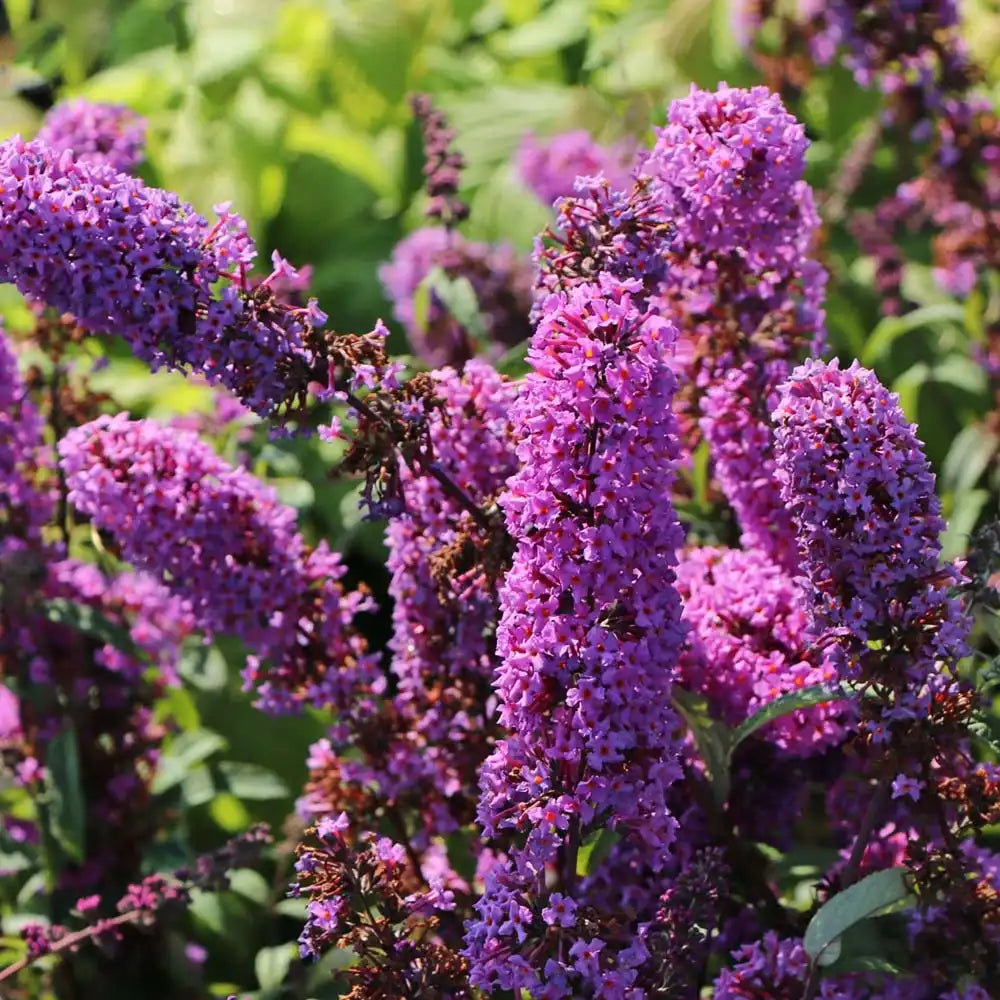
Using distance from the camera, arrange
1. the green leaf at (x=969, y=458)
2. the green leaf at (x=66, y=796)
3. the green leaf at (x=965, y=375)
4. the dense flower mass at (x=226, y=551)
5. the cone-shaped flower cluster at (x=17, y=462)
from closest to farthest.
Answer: the dense flower mass at (x=226, y=551) → the cone-shaped flower cluster at (x=17, y=462) → the green leaf at (x=66, y=796) → the green leaf at (x=969, y=458) → the green leaf at (x=965, y=375)

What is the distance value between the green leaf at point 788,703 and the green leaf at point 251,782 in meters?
1.43

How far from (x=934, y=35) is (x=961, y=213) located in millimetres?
761

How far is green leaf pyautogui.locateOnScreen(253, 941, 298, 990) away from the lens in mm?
2769

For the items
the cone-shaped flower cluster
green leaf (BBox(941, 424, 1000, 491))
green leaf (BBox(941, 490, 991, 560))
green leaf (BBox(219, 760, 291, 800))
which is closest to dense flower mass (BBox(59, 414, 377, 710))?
the cone-shaped flower cluster

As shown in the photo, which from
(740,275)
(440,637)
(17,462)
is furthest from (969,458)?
(17,462)

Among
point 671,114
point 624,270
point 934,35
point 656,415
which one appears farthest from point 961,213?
point 656,415

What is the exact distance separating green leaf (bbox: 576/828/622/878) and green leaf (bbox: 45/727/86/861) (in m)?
1.13

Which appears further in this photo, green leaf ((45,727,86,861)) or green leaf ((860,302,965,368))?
green leaf ((860,302,965,368))

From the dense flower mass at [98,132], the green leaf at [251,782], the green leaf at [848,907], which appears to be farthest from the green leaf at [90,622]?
the green leaf at [848,907]

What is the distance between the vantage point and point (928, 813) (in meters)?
2.19

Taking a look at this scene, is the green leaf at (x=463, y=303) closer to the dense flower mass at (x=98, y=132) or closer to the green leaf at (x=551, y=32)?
the dense flower mass at (x=98, y=132)

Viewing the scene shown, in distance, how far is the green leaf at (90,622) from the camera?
3.03 m

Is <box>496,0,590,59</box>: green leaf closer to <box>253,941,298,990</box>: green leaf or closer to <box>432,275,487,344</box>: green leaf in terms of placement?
<box>432,275,487,344</box>: green leaf

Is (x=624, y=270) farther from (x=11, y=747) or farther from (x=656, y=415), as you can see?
(x=11, y=747)
